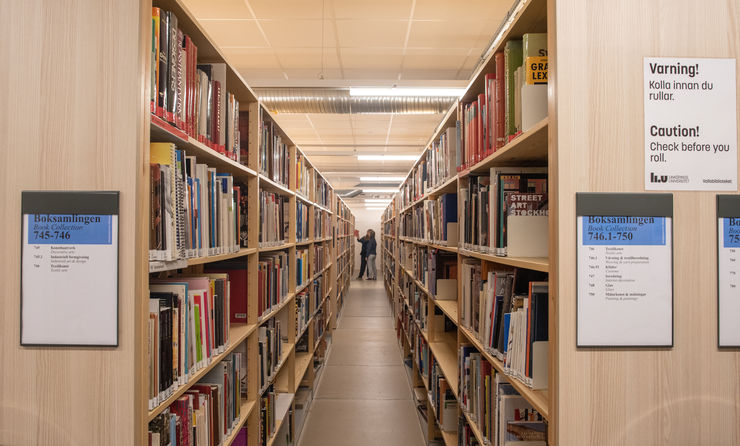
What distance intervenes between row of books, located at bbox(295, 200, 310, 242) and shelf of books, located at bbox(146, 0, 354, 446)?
40 centimetres

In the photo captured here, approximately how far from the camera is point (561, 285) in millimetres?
1052

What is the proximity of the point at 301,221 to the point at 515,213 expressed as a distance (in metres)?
2.42

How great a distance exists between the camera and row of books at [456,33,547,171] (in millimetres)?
1334

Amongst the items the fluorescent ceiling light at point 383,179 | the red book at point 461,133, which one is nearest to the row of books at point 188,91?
the red book at point 461,133

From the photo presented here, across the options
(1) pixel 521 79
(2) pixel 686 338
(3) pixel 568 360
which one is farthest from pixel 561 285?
(1) pixel 521 79

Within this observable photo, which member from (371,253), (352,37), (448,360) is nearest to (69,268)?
(448,360)

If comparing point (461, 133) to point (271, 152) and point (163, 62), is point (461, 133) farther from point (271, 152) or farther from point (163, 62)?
point (163, 62)

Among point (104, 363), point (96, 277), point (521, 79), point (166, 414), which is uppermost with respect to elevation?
point (521, 79)

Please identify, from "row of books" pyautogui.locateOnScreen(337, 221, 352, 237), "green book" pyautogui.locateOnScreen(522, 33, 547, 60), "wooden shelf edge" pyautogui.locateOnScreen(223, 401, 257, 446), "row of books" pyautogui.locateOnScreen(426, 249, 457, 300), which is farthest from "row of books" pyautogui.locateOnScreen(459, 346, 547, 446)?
"row of books" pyautogui.locateOnScreen(337, 221, 352, 237)

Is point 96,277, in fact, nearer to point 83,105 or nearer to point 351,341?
point 83,105

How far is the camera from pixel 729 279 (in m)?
1.07

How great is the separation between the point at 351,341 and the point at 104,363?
510 cm

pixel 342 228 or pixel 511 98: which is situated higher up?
pixel 511 98

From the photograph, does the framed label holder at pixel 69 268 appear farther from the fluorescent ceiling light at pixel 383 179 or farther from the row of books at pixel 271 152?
the fluorescent ceiling light at pixel 383 179
